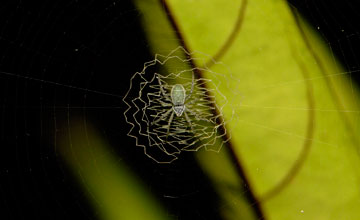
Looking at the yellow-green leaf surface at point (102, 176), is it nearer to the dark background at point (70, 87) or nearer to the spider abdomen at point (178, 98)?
the dark background at point (70, 87)

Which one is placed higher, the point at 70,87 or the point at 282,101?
the point at 70,87

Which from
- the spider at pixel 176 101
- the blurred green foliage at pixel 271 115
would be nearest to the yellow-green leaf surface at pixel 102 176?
the blurred green foliage at pixel 271 115

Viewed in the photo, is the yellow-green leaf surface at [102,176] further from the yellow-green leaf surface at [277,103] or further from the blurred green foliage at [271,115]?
the yellow-green leaf surface at [277,103]

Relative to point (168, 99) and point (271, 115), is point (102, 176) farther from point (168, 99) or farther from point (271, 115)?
point (271, 115)

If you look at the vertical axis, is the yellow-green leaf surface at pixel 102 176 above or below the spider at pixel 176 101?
below

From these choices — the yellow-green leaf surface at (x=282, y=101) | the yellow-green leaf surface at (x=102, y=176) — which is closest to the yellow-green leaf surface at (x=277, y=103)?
the yellow-green leaf surface at (x=282, y=101)

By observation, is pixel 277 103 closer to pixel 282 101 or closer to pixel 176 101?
pixel 282 101

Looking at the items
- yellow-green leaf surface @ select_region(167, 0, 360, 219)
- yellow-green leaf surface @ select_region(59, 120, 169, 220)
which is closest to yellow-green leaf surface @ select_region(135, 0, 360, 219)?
yellow-green leaf surface @ select_region(167, 0, 360, 219)

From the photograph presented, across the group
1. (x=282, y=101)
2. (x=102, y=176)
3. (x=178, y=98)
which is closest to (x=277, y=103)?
(x=282, y=101)

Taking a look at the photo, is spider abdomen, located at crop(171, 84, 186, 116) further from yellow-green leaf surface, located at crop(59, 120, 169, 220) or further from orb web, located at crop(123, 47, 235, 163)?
yellow-green leaf surface, located at crop(59, 120, 169, 220)
